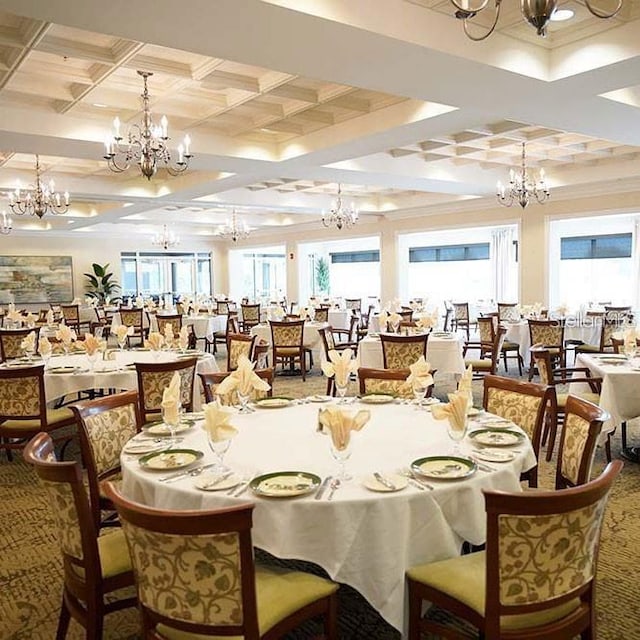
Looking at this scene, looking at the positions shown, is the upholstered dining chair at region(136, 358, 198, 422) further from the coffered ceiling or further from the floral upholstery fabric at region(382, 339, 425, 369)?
the floral upholstery fabric at region(382, 339, 425, 369)

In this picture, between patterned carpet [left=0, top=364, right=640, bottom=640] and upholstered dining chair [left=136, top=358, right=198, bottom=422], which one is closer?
patterned carpet [left=0, top=364, right=640, bottom=640]

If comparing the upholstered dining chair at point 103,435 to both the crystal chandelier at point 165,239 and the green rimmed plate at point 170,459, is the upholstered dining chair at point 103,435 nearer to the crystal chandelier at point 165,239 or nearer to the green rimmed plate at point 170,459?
the green rimmed plate at point 170,459

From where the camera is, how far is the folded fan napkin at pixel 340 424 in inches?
89.9

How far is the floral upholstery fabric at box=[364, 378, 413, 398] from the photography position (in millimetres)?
4152

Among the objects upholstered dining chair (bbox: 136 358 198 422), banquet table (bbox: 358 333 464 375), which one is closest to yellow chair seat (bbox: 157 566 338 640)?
upholstered dining chair (bbox: 136 358 198 422)

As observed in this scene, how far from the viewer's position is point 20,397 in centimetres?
462

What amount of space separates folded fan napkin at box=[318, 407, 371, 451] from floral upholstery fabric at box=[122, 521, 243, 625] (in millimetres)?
638

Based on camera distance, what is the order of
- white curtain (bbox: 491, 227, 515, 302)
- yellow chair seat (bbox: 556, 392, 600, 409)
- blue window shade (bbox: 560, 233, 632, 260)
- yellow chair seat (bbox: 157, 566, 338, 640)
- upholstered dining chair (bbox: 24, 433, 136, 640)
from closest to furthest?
1. yellow chair seat (bbox: 157, 566, 338, 640)
2. upholstered dining chair (bbox: 24, 433, 136, 640)
3. yellow chair seat (bbox: 556, 392, 600, 409)
4. blue window shade (bbox: 560, 233, 632, 260)
5. white curtain (bbox: 491, 227, 515, 302)

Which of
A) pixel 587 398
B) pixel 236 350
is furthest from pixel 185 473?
pixel 236 350

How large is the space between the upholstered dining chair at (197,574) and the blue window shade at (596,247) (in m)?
12.9

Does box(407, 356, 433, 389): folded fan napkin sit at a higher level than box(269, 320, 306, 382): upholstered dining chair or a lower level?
higher

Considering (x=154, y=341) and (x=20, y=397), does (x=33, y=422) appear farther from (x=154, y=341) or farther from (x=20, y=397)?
(x=154, y=341)

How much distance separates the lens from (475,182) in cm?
1075

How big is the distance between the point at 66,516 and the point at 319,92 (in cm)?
504
